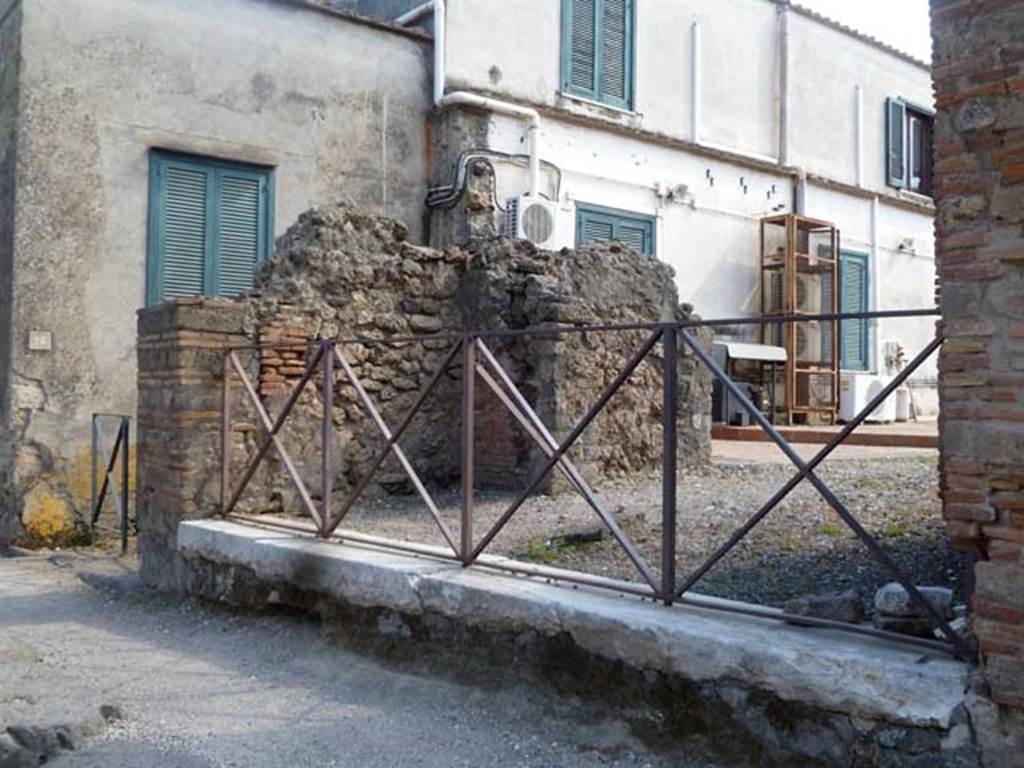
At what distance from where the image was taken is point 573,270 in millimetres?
7871

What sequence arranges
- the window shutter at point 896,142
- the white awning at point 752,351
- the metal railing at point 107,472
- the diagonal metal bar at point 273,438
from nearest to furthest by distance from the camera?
the diagonal metal bar at point 273,438, the metal railing at point 107,472, the white awning at point 752,351, the window shutter at point 896,142

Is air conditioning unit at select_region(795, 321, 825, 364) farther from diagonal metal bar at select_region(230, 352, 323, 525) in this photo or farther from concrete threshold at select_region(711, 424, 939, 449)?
diagonal metal bar at select_region(230, 352, 323, 525)

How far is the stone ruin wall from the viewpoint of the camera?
7.53 meters

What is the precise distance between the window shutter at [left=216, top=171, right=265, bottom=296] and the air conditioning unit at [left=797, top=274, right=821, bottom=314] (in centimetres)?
778

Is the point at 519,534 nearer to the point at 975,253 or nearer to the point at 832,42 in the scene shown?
the point at 975,253

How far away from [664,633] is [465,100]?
8613mm

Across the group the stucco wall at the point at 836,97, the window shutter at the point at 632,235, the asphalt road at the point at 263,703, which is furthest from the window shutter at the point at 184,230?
the stucco wall at the point at 836,97

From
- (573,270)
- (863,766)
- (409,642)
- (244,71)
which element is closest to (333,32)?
(244,71)

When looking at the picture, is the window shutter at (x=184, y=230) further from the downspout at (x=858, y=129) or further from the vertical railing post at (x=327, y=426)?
the downspout at (x=858, y=129)

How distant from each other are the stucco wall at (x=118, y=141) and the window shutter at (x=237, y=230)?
0.23 meters

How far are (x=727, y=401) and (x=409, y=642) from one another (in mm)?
9284

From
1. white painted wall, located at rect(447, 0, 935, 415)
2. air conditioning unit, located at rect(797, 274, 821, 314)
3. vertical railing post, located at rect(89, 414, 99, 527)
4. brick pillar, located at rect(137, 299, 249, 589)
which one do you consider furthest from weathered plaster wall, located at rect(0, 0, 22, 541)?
air conditioning unit, located at rect(797, 274, 821, 314)

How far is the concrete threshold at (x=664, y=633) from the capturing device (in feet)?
9.78

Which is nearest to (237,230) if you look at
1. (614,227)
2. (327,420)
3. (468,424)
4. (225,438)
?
(225,438)
